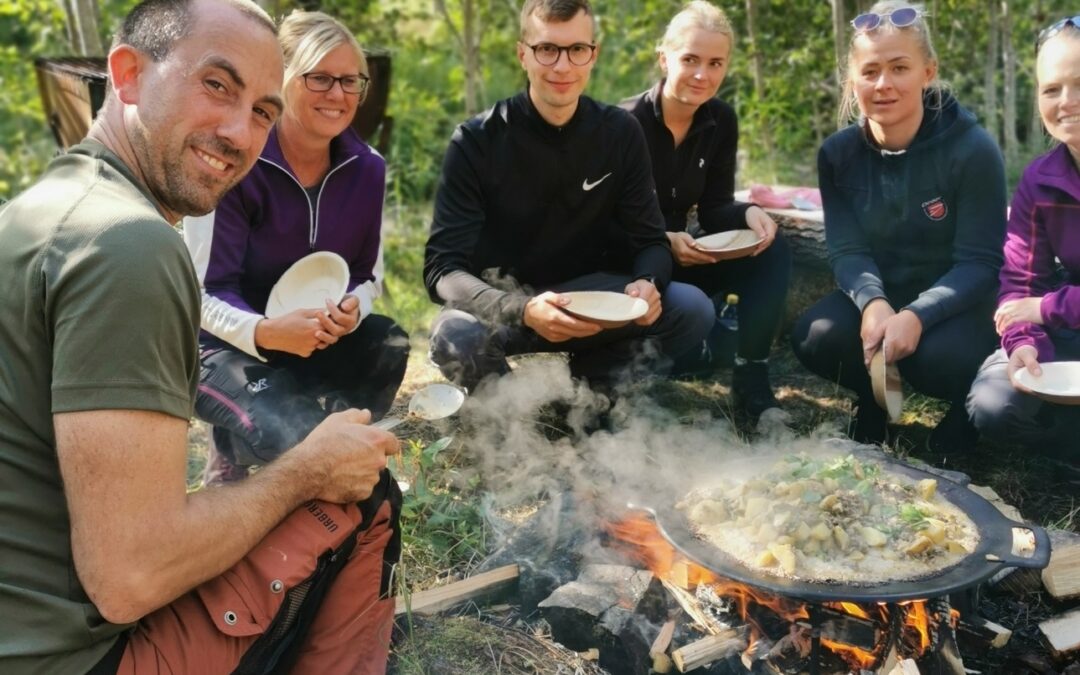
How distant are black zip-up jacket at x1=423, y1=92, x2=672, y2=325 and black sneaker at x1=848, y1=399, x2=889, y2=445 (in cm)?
101

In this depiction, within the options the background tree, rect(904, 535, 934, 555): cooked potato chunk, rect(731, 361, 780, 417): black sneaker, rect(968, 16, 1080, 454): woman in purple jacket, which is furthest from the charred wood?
the background tree

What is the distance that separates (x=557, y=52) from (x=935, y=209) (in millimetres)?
1703

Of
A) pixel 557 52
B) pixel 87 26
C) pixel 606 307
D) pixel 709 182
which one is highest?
pixel 87 26

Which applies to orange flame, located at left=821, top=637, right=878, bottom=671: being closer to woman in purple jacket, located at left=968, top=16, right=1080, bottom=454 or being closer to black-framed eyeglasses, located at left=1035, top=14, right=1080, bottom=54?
woman in purple jacket, located at left=968, top=16, right=1080, bottom=454

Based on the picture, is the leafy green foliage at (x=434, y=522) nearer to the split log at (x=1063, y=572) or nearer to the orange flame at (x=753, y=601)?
the orange flame at (x=753, y=601)

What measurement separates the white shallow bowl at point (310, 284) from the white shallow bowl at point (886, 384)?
81.1 inches

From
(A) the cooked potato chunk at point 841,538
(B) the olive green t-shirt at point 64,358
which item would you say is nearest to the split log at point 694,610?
(A) the cooked potato chunk at point 841,538

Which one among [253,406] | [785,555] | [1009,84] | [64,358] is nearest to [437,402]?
[253,406]

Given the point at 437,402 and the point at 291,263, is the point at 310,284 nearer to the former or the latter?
the point at 291,263

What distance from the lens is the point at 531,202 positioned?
405 centimetres

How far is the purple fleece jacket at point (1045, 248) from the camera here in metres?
3.39

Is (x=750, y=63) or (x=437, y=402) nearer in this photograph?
(x=437, y=402)

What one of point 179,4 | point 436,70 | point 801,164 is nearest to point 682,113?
point 179,4

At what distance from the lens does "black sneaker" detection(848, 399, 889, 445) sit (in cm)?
396
